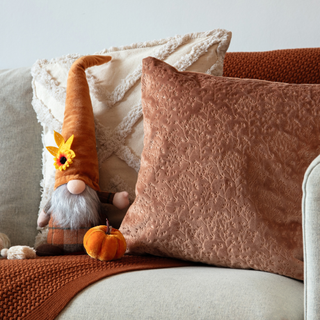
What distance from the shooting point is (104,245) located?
71 centimetres

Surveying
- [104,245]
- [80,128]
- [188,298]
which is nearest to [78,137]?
[80,128]

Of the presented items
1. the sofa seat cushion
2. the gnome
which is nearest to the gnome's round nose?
the gnome

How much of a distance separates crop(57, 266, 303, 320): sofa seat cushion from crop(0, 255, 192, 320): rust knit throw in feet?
0.07

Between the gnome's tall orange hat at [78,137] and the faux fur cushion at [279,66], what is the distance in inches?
18.1

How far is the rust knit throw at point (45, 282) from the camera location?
1.80 ft

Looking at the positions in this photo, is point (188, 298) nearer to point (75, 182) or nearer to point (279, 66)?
point (75, 182)

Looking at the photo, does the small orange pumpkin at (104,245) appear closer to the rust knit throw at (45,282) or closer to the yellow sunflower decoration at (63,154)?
the rust knit throw at (45,282)

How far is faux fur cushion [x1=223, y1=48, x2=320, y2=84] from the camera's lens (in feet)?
3.38

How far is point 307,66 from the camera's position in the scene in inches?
40.5

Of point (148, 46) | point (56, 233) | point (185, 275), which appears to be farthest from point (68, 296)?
point (148, 46)

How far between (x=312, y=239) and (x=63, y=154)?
0.66 metres

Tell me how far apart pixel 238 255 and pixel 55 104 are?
0.75 metres

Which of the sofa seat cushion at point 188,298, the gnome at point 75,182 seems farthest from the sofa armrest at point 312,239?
the gnome at point 75,182

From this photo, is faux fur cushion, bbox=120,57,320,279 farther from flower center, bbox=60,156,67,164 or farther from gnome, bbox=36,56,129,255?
flower center, bbox=60,156,67,164
